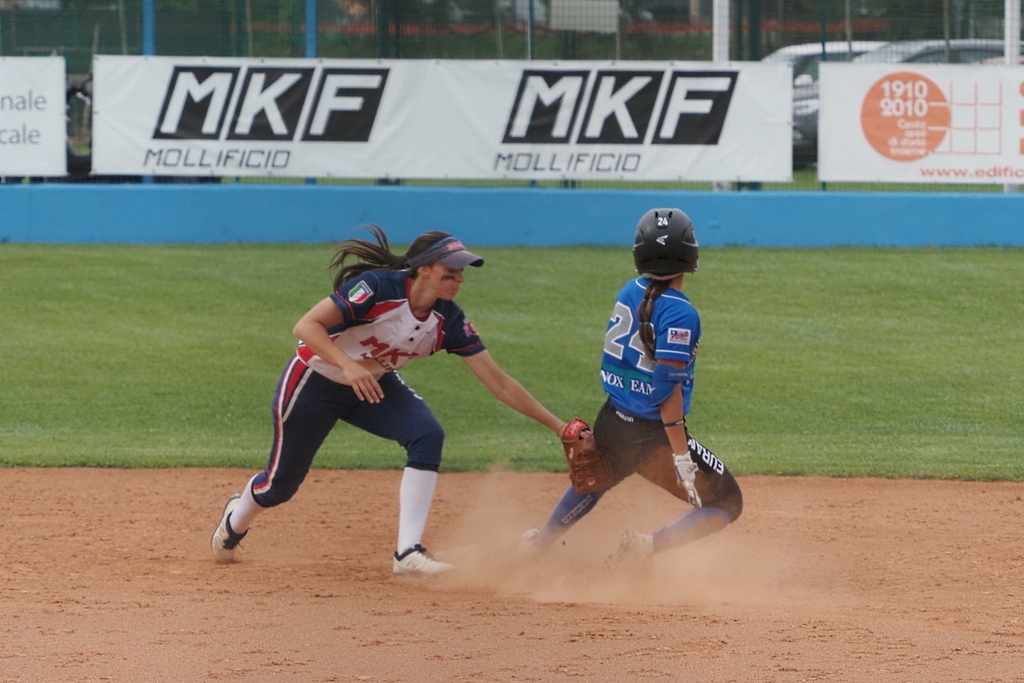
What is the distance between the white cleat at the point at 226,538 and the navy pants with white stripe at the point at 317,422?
269mm

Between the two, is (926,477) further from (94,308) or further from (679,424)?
(94,308)

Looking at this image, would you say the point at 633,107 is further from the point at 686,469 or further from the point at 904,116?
the point at 686,469

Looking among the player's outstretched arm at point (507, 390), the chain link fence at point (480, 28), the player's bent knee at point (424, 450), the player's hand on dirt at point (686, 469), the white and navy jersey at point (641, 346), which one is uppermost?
the chain link fence at point (480, 28)

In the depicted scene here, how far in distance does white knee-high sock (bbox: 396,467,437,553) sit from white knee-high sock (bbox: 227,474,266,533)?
27.6 inches

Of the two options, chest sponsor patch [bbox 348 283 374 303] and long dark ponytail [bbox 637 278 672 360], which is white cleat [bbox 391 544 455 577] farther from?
long dark ponytail [bbox 637 278 672 360]

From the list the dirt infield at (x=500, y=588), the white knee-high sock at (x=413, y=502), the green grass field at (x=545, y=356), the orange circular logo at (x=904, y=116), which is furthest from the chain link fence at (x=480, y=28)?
the white knee-high sock at (x=413, y=502)

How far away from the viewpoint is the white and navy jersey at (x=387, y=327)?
5.77m

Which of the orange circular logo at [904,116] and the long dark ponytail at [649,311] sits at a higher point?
the orange circular logo at [904,116]

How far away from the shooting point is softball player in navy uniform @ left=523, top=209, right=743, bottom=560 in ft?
17.8

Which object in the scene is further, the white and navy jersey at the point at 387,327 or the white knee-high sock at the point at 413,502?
the white knee-high sock at the point at 413,502

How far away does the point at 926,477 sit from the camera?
8711 millimetres

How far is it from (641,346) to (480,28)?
Answer: 1078 cm

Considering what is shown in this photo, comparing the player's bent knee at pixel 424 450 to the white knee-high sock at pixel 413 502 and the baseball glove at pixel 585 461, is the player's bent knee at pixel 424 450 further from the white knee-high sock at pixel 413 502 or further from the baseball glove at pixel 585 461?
the baseball glove at pixel 585 461

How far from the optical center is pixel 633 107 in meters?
15.3
